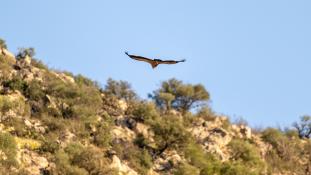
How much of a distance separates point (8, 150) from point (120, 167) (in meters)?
9.00

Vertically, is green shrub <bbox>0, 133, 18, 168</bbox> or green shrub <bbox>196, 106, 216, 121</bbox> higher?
green shrub <bbox>196, 106, 216, 121</bbox>

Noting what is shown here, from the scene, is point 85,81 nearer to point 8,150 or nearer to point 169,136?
point 169,136

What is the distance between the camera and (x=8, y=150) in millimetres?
44156

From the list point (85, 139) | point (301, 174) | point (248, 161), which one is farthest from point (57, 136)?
point (301, 174)

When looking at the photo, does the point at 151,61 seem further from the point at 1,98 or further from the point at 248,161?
the point at 248,161

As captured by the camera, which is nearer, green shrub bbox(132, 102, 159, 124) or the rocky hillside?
the rocky hillside

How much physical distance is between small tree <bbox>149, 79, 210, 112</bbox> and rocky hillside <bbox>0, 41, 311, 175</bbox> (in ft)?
0.66

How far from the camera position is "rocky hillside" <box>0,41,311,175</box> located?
47500 mm

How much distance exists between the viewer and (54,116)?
55.1 metres

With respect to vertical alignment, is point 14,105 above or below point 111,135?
above

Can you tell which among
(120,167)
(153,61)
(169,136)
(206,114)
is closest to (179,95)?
(206,114)

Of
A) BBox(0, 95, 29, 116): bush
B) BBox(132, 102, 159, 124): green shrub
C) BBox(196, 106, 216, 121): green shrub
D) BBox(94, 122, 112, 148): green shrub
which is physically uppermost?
BBox(196, 106, 216, 121): green shrub

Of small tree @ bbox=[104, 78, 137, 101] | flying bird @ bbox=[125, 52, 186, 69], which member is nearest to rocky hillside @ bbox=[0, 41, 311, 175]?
small tree @ bbox=[104, 78, 137, 101]

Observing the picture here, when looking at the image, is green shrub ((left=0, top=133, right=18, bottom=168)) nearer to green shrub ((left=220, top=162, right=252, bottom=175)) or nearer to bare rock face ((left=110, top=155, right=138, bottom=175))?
bare rock face ((left=110, top=155, right=138, bottom=175))
